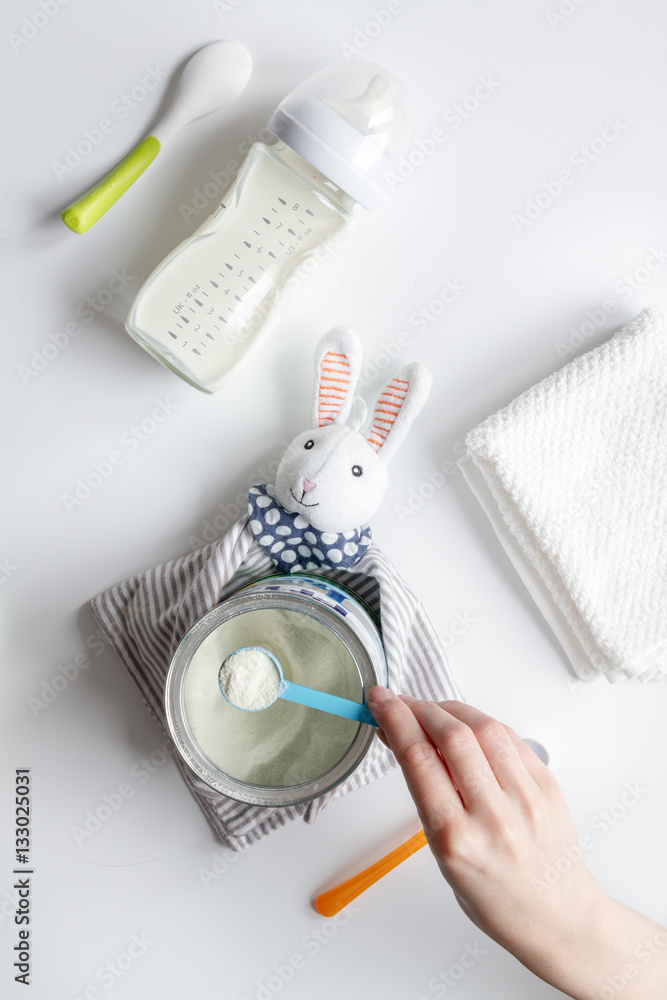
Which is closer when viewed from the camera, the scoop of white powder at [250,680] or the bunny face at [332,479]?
the scoop of white powder at [250,680]

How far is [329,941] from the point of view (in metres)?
0.70

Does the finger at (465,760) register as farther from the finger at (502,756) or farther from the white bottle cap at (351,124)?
the white bottle cap at (351,124)

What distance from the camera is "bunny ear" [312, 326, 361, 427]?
2.02 feet

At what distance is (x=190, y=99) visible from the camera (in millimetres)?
634

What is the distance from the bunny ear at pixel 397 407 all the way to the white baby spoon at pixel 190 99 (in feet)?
0.99

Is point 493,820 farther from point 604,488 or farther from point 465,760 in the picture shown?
point 604,488

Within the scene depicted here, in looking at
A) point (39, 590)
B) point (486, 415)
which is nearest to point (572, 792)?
point (486, 415)

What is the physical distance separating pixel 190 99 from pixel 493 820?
2.11 ft

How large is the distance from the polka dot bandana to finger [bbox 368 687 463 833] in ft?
0.57

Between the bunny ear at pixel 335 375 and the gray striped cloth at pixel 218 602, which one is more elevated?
the bunny ear at pixel 335 375

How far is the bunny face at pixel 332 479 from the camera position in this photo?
0.58 m

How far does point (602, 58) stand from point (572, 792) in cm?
72

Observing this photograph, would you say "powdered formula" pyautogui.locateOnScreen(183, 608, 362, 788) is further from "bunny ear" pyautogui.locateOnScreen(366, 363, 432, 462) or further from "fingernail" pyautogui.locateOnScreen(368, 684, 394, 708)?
"bunny ear" pyautogui.locateOnScreen(366, 363, 432, 462)

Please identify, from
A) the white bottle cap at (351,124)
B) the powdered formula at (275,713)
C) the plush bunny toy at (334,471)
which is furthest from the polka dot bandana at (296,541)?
the white bottle cap at (351,124)
